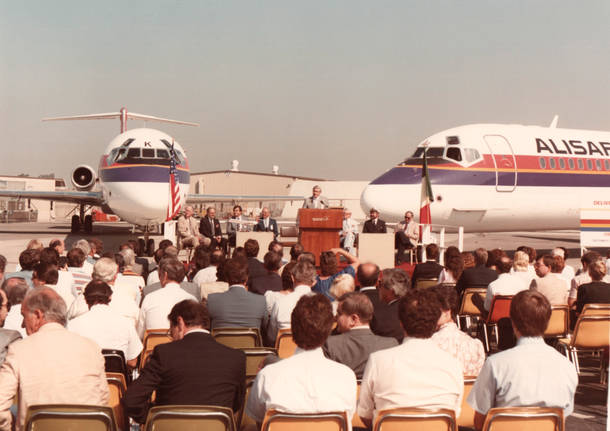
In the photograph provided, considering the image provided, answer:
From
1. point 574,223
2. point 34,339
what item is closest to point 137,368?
point 34,339

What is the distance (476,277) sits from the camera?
307 inches

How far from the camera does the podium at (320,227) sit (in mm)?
11891

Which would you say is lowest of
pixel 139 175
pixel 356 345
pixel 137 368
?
pixel 137 368

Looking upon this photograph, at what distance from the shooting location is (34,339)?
3510mm

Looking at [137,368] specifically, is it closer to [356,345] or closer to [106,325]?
[106,325]

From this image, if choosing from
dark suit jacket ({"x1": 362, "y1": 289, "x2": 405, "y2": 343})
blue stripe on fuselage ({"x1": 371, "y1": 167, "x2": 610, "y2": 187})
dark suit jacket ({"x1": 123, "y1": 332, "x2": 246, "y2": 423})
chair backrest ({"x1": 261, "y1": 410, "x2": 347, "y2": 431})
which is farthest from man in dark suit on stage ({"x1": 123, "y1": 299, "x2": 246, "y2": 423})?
blue stripe on fuselage ({"x1": 371, "y1": 167, "x2": 610, "y2": 187})

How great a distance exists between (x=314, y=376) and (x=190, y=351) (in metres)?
0.76

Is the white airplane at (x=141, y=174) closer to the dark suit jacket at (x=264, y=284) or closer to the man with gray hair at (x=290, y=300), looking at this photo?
the dark suit jacket at (x=264, y=284)

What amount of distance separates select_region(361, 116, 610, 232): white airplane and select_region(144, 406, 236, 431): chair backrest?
12.2 m

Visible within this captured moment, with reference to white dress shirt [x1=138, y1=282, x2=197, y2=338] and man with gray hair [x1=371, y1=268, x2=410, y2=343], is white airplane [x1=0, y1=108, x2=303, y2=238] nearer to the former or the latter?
white dress shirt [x1=138, y1=282, x2=197, y2=338]

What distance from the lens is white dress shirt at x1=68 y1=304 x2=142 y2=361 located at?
4.71m

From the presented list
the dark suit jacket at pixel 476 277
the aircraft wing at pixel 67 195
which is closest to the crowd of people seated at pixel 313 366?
the dark suit jacket at pixel 476 277

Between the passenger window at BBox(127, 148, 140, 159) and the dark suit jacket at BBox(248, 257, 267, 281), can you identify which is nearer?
the dark suit jacket at BBox(248, 257, 267, 281)

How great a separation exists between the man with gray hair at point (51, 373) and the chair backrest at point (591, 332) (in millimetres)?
4459
